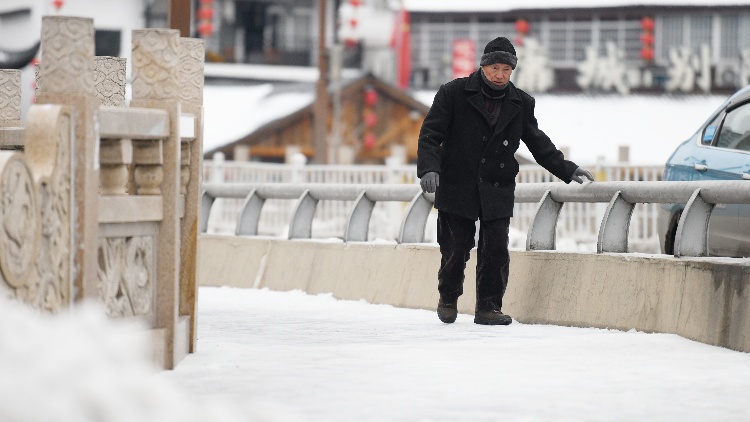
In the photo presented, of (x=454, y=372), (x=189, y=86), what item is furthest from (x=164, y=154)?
(x=454, y=372)

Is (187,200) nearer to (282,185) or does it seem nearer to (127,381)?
(127,381)

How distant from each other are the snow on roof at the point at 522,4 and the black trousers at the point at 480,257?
141ft

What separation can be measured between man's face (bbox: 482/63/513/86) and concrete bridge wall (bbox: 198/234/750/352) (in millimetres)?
1360

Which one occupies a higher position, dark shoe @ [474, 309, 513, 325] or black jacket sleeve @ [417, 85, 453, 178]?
black jacket sleeve @ [417, 85, 453, 178]

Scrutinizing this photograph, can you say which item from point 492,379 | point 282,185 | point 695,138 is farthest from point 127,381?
point 282,185

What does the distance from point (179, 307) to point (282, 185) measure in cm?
717

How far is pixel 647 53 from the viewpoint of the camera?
55031 millimetres

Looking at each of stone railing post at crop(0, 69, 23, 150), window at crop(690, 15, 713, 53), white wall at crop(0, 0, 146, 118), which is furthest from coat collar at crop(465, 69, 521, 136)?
white wall at crop(0, 0, 146, 118)

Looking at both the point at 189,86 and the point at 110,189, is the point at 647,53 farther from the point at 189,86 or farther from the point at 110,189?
the point at 110,189

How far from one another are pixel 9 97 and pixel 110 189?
580 cm

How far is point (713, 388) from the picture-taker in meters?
8.75

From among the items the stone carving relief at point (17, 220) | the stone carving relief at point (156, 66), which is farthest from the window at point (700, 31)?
the stone carving relief at point (17, 220)

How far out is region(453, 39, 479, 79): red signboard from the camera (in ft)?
188

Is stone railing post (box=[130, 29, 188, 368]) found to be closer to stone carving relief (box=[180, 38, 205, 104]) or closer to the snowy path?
the snowy path
